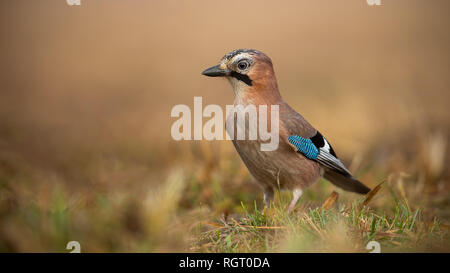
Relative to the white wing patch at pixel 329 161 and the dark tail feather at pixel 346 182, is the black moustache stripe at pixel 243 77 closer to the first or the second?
the white wing patch at pixel 329 161

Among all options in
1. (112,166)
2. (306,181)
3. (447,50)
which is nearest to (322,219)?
(306,181)

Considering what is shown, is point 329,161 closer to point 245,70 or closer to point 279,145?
point 279,145

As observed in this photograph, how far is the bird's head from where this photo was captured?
4129mm

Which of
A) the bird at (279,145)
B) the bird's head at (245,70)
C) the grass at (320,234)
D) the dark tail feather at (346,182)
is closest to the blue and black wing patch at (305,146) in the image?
the bird at (279,145)

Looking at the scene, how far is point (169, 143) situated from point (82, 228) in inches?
155

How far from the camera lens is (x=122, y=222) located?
2900 millimetres

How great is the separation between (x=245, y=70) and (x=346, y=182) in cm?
150

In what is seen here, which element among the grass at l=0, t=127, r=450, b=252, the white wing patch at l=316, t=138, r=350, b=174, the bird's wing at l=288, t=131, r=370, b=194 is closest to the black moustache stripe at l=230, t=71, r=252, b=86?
the bird's wing at l=288, t=131, r=370, b=194

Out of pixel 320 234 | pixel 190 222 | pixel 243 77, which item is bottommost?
pixel 190 222

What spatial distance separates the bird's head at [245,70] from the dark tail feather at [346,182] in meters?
1.12

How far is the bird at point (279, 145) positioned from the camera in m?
4.00

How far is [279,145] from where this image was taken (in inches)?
158

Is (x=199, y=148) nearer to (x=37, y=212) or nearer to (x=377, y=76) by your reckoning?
(x=37, y=212)

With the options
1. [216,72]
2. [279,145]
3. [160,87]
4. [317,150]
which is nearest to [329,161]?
[317,150]
